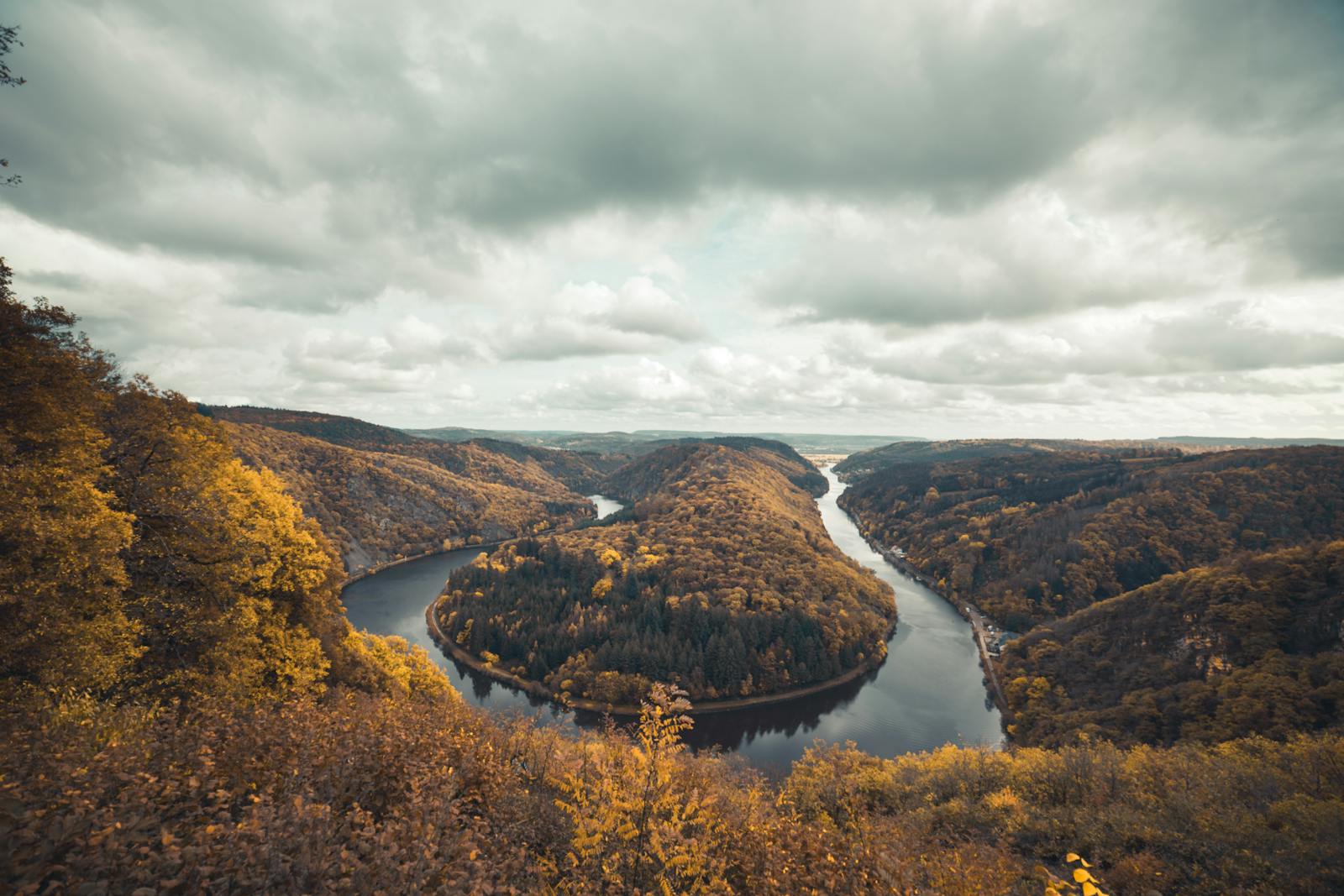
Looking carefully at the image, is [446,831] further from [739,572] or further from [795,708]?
[739,572]

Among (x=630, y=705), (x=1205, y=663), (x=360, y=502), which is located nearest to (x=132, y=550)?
(x=630, y=705)

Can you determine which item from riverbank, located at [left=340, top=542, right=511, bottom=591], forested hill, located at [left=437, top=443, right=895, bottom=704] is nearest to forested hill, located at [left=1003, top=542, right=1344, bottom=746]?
forested hill, located at [left=437, top=443, right=895, bottom=704]

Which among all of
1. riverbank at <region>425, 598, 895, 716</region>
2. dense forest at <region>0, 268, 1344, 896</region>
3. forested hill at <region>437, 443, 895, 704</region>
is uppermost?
dense forest at <region>0, 268, 1344, 896</region>

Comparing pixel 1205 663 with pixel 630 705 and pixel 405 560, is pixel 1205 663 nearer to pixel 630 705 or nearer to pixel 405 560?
pixel 630 705

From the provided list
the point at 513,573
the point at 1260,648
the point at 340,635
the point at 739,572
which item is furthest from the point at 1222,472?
the point at 340,635

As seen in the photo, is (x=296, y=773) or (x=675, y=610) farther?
(x=675, y=610)

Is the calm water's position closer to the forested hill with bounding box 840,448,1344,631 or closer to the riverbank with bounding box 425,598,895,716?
the riverbank with bounding box 425,598,895,716
